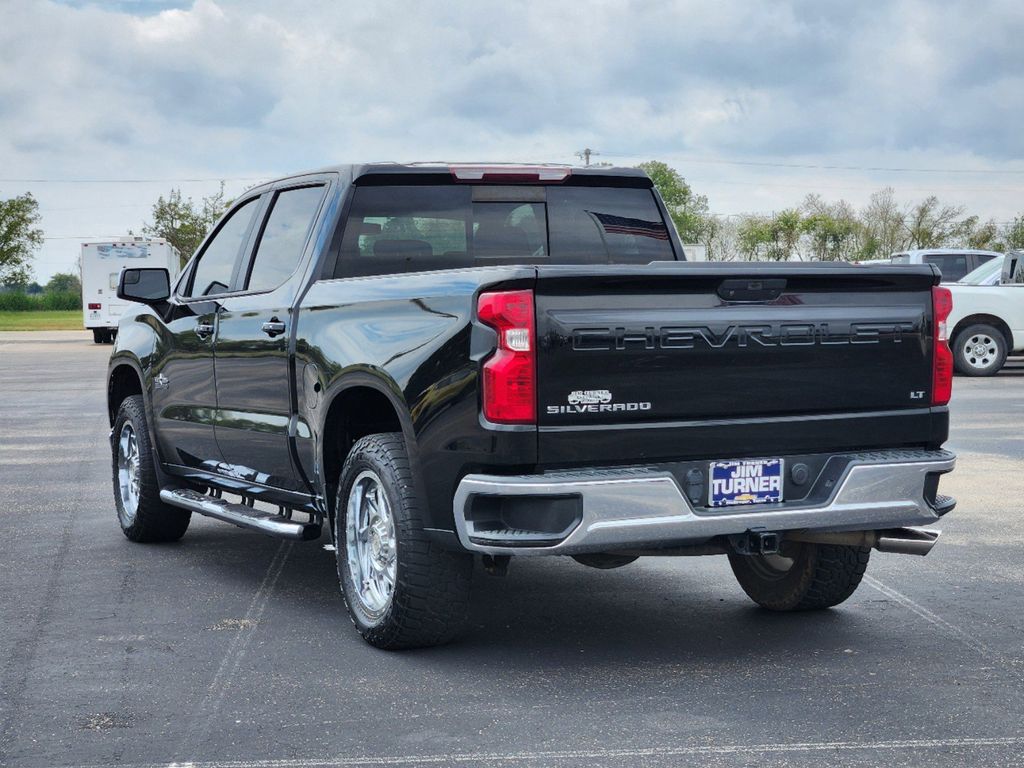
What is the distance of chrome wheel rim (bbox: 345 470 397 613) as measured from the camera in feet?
19.1

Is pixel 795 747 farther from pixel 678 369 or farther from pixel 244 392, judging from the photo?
pixel 244 392

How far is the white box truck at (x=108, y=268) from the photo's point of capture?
4272 centimetres

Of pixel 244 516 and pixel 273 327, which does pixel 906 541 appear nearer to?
pixel 273 327

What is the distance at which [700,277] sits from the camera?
5.29m

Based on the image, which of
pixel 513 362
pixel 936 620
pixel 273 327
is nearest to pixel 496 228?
pixel 273 327

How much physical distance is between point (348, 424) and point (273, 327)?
2.09 feet

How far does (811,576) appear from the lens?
250 inches

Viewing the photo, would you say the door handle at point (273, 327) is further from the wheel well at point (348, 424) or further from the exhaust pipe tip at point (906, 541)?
the exhaust pipe tip at point (906, 541)

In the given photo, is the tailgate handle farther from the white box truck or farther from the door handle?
the white box truck

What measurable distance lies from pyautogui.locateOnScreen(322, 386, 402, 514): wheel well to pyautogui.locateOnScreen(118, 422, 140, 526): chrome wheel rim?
95.1 inches

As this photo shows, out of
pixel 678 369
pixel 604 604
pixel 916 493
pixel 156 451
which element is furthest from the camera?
pixel 156 451

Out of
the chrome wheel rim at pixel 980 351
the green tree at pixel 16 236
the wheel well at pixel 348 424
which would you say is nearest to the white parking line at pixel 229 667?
the wheel well at pixel 348 424

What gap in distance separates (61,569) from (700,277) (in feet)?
13.1

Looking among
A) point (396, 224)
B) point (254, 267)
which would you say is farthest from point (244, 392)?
point (396, 224)
